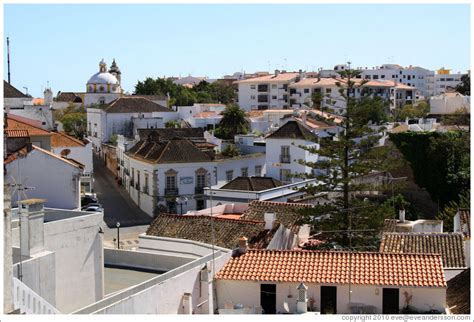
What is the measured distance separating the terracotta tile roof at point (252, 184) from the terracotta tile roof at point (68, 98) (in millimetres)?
42196

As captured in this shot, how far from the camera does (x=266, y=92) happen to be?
74500mm

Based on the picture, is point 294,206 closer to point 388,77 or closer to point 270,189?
point 270,189

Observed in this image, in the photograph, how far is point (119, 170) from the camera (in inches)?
1594

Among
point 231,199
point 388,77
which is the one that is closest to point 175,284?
point 231,199

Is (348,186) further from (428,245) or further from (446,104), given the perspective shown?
(446,104)

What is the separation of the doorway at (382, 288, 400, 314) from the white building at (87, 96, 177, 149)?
116ft

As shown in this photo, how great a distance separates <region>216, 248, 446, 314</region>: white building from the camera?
45.3ft

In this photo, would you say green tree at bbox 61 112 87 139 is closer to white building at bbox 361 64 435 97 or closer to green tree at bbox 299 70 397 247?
green tree at bbox 299 70 397 247

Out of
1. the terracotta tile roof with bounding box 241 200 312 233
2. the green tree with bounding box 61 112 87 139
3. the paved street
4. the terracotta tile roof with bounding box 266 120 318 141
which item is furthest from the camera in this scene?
the green tree with bounding box 61 112 87 139

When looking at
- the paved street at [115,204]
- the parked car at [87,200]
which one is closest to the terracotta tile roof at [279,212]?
the paved street at [115,204]

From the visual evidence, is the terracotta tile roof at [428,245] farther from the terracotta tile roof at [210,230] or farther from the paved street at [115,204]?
the paved street at [115,204]

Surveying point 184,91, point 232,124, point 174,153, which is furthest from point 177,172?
point 184,91

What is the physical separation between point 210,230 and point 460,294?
6182 millimetres

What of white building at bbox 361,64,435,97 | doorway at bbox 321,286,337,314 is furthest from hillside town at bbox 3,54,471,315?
white building at bbox 361,64,435,97
